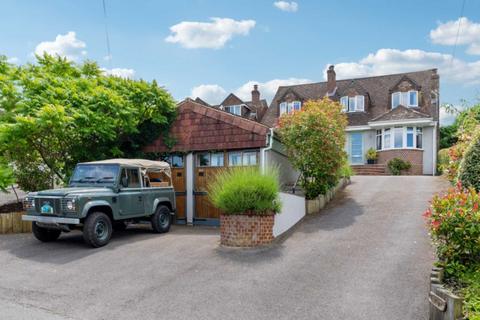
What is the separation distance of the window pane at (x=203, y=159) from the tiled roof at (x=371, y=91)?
1517 cm

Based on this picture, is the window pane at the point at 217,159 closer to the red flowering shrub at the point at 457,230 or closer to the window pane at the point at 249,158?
the window pane at the point at 249,158

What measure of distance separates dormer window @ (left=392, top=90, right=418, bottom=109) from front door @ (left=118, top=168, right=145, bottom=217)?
21223 mm

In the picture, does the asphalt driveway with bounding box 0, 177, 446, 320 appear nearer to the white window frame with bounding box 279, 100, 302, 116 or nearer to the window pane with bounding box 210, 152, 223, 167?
the window pane with bounding box 210, 152, 223, 167

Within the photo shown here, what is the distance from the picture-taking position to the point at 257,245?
8.05 metres

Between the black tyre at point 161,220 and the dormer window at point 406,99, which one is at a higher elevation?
the dormer window at point 406,99

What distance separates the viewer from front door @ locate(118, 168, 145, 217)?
29.8 ft

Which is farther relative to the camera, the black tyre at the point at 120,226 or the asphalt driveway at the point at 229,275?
the black tyre at the point at 120,226

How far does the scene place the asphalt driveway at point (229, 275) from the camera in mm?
5039

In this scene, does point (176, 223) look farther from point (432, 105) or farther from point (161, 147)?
point (432, 105)

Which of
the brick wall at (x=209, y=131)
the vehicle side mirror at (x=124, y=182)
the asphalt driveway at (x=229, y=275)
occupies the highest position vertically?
the brick wall at (x=209, y=131)

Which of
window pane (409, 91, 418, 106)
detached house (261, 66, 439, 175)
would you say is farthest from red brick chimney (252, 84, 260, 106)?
window pane (409, 91, 418, 106)

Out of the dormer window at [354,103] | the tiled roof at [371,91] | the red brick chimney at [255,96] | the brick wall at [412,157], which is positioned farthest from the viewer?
the red brick chimney at [255,96]

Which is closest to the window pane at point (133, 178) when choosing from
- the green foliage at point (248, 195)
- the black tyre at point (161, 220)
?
the black tyre at point (161, 220)

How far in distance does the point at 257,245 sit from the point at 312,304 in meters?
2.99
